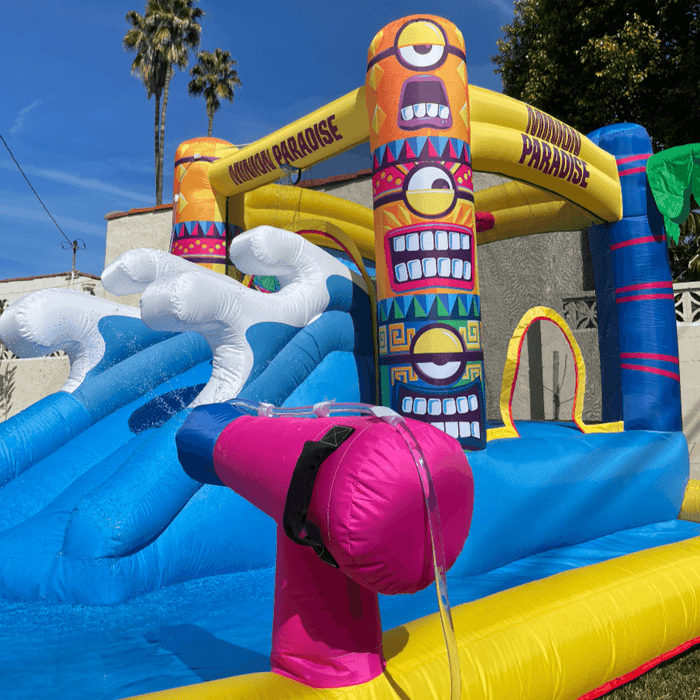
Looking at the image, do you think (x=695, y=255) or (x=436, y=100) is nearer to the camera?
(x=436, y=100)

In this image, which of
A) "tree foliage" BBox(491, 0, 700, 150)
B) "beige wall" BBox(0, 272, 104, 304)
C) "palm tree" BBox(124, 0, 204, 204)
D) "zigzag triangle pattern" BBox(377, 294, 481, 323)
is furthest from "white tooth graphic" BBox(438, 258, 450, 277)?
"palm tree" BBox(124, 0, 204, 204)

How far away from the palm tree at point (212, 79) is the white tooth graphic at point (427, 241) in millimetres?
18510

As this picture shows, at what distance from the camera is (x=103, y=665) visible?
1.85 m

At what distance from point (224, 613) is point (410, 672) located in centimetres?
107

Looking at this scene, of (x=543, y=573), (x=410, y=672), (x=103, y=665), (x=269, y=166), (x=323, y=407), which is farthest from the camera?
(x=269, y=166)

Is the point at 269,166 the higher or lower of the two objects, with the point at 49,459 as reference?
higher

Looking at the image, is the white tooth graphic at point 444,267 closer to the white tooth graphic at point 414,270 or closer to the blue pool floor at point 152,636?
the white tooth graphic at point 414,270

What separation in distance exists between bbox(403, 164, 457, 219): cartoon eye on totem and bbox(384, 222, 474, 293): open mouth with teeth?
0.24 ft

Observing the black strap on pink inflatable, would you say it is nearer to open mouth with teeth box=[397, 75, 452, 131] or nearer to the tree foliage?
open mouth with teeth box=[397, 75, 452, 131]

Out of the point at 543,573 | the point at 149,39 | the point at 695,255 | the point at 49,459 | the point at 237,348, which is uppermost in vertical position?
the point at 149,39

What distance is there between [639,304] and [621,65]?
6298 mm

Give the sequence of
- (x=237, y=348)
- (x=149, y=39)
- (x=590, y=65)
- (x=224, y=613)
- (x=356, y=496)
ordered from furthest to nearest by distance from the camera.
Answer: (x=149, y=39), (x=590, y=65), (x=237, y=348), (x=224, y=613), (x=356, y=496)

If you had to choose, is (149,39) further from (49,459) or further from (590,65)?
(49,459)

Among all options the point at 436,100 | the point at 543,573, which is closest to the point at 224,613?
the point at 543,573
